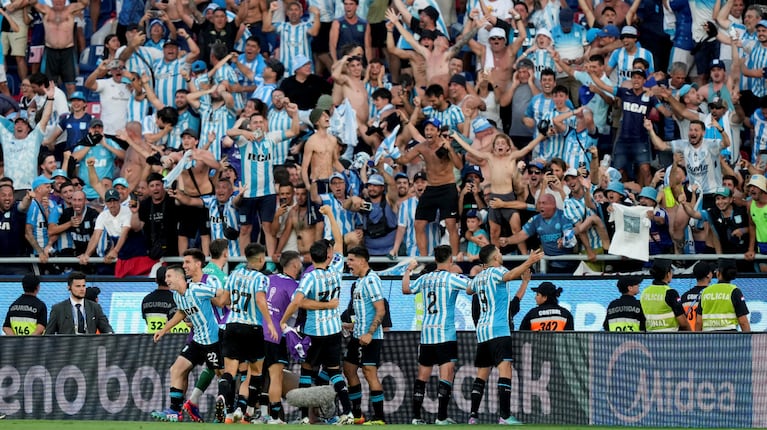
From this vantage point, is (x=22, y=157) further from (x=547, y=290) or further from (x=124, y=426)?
(x=547, y=290)

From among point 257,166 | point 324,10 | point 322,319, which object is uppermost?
point 324,10

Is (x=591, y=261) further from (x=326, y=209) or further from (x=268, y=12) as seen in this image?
(x=268, y=12)

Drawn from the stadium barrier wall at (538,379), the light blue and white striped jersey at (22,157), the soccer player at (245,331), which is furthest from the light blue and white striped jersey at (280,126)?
the soccer player at (245,331)

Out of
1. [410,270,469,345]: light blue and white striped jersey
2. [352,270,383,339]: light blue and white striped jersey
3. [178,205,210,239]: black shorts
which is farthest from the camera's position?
[178,205,210,239]: black shorts

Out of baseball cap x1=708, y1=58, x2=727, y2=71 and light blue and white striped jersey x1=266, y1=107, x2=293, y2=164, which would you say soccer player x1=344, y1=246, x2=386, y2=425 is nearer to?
light blue and white striped jersey x1=266, y1=107, x2=293, y2=164

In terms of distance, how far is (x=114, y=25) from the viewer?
90.2ft

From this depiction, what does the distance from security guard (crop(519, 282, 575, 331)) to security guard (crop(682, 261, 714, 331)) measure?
5.06ft

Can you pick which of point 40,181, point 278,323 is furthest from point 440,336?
point 40,181

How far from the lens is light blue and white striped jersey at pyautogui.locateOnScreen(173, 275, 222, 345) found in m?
16.5

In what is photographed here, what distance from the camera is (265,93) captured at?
78.6 ft

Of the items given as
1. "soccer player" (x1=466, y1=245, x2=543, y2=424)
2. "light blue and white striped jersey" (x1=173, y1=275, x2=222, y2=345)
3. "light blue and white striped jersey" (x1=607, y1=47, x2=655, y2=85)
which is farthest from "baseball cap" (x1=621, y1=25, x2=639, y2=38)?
"light blue and white striped jersey" (x1=173, y1=275, x2=222, y2=345)

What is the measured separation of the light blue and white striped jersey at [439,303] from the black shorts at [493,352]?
424mm

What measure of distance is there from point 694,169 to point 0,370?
10.5m

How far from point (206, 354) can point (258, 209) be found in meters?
5.81
